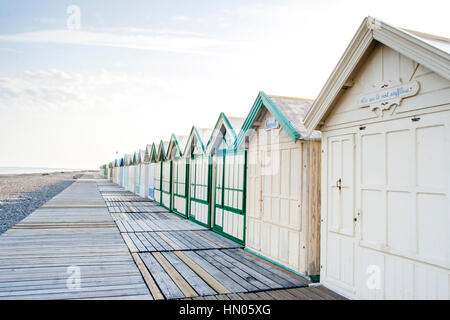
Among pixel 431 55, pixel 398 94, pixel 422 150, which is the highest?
pixel 431 55

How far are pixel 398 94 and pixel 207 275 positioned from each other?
12.1 ft

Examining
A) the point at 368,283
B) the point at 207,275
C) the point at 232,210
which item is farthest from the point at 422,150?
the point at 232,210

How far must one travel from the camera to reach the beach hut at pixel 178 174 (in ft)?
41.8

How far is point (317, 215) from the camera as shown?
562 cm

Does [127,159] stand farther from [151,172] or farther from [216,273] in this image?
[216,273]

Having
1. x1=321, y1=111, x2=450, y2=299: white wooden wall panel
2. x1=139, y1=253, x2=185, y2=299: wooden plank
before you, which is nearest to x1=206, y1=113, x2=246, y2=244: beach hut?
x1=139, y1=253, x2=185, y2=299: wooden plank

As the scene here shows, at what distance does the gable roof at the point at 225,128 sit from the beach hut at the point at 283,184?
2.23 ft

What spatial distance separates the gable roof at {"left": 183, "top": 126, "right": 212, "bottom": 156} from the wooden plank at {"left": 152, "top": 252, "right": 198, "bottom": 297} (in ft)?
15.8

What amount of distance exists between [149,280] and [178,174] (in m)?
8.71

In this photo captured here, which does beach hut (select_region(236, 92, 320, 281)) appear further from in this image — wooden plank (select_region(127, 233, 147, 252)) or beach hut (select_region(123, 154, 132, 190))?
beach hut (select_region(123, 154, 132, 190))

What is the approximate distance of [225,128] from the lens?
30.3 feet

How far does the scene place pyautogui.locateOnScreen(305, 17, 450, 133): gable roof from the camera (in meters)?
3.27

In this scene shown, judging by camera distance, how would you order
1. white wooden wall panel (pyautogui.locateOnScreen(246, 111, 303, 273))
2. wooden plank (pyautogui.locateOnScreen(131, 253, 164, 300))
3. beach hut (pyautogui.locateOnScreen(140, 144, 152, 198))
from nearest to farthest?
1. wooden plank (pyautogui.locateOnScreen(131, 253, 164, 300))
2. white wooden wall panel (pyautogui.locateOnScreen(246, 111, 303, 273))
3. beach hut (pyautogui.locateOnScreen(140, 144, 152, 198))
